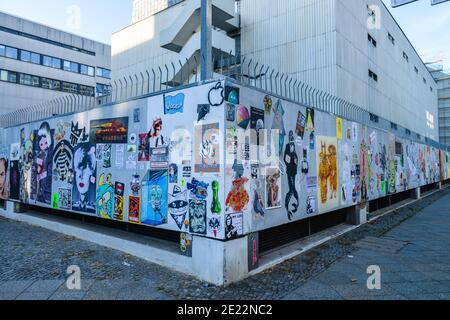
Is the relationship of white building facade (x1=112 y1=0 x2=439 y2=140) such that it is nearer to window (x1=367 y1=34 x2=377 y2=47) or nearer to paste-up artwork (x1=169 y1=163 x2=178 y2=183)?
window (x1=367 y1=34 x2=377 y2=47)

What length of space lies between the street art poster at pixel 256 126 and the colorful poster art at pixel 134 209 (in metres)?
2.48

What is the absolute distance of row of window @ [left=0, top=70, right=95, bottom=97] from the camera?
3297cm

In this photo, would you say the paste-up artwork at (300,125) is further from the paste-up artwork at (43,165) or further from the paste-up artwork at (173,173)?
the paste-up artwork at (43,165)

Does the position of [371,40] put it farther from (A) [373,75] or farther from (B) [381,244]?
(B) [381,244]

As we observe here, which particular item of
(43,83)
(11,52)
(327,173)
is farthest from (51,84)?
(327,173)

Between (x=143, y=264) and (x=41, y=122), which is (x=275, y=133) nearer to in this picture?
(x=143, y=264)

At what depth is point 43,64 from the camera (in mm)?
36219

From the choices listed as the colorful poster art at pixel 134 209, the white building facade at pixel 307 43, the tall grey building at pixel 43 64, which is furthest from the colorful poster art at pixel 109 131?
the tall grey building at pixel 43 64

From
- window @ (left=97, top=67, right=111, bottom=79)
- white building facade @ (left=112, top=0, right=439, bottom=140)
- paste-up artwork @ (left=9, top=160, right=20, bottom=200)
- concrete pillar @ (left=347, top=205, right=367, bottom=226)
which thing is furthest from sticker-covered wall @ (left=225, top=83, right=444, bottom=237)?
window @ (left=97, top=67, right=111, bottom=79)

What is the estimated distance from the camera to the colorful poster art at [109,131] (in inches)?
255

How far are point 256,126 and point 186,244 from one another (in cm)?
221

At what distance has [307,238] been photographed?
7.20 metres

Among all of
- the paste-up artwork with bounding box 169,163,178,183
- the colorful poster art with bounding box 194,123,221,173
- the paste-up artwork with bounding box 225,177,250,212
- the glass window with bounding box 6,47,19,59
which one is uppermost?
the glass window with bounding box 6,47,19,59

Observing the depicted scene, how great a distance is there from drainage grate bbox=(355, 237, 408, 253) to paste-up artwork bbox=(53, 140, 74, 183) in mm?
6880
